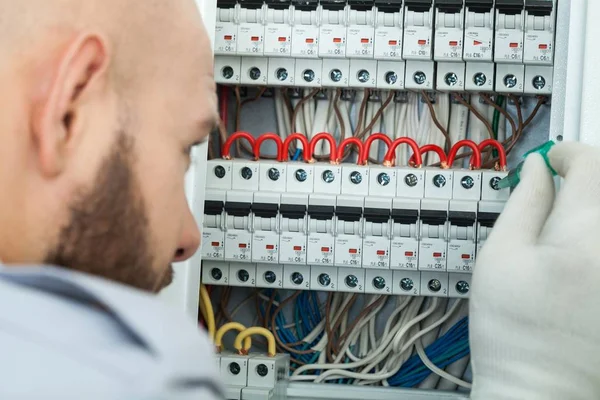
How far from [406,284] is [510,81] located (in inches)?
21.0

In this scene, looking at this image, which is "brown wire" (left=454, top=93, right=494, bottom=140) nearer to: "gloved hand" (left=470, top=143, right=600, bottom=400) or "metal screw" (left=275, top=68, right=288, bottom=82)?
"metal screw" (left=275, top=68, right=288, bottom=82)

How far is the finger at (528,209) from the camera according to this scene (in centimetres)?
133

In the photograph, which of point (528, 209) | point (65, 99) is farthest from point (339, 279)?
point (65, 99)

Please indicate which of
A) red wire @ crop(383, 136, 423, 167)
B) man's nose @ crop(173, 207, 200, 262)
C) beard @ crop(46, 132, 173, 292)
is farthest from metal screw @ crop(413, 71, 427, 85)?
beard @ crop(46, 132, 173, 292)

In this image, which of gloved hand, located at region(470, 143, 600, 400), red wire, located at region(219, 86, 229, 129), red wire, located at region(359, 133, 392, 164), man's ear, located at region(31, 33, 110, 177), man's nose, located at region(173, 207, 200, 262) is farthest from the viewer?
red wire, located at region(219, 86, 229, 129)

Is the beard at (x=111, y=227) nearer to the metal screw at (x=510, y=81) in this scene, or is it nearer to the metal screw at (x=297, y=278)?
the metal screw at (x=297, y=278)

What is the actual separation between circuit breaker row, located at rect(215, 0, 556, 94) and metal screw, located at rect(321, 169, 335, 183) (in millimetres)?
270

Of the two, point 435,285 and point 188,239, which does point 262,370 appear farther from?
point 188,239

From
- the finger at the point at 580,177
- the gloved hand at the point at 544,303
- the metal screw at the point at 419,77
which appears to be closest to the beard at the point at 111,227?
the gloved hand at the point at 544,303

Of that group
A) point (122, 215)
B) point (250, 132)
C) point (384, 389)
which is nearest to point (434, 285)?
point (384, 389)

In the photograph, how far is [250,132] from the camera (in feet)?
7.24

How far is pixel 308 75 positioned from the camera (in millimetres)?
1971

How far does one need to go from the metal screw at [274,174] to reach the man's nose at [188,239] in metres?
0.78

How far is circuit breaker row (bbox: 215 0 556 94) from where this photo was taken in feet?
6.11
